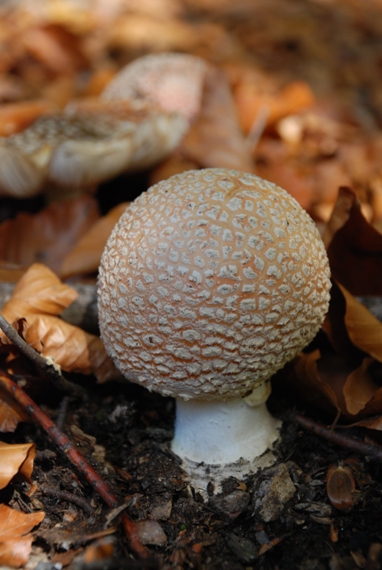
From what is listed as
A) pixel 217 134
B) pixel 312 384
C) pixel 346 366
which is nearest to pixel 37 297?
pixel 312 384

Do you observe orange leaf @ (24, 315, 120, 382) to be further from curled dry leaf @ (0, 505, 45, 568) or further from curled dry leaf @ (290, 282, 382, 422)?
curled dry leaf @ (290, 282, 382, 422)

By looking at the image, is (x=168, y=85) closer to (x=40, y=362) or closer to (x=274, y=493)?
(x=40, y=362)

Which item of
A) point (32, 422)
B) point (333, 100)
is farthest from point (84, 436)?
point (333, 100)

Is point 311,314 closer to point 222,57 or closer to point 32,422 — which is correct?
point 32,422

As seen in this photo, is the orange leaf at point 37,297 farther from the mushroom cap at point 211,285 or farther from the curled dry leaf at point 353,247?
the curled dry leaf at point 353,247

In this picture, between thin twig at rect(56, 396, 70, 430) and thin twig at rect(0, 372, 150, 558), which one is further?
thin twig at rect(56, 396, 70, 430)

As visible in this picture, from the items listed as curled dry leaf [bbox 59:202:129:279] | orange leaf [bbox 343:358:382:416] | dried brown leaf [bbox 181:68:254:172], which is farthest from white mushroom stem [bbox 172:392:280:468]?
dried brown leaf [bbox 181:68:254:172]
